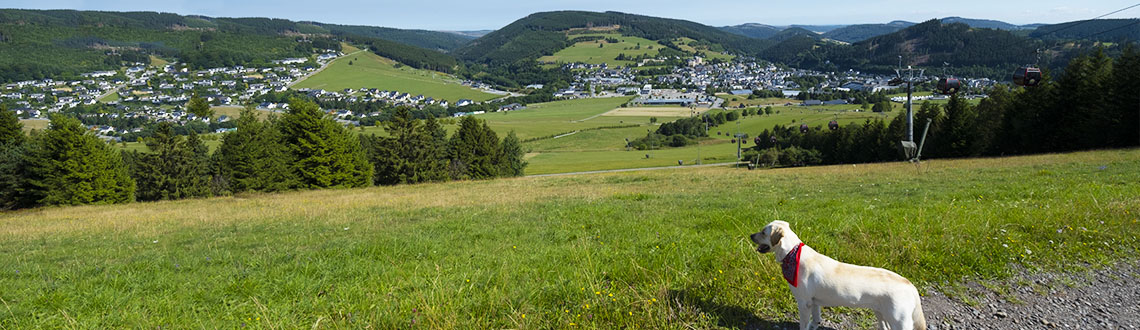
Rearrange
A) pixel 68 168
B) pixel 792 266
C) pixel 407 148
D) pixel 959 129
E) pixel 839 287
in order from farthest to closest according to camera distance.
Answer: pixel 959 129 → pixel 407 148 → pixel 68 168 → pixel 792 266 → pixel 839 287

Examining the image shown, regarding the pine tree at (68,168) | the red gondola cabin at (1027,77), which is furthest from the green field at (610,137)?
the pine tree at (68,168)

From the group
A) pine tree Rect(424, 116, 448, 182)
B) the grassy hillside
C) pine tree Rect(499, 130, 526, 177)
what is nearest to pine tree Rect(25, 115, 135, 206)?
pine tree Rect(424, 116, 448, 182)

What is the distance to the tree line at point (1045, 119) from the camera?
135 feet

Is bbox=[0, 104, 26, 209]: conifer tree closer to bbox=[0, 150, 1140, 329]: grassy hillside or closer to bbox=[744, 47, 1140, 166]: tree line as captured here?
bbox=[0, 150, 1140, 329]: grassy hillside

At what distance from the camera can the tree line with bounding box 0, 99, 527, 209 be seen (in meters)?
39.1

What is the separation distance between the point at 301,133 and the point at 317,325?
45259mm

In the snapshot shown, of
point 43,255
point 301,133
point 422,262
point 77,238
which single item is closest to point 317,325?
point 422,262

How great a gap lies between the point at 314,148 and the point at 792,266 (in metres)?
46.7

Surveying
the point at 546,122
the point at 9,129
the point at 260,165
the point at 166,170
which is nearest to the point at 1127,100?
the point at 260,165

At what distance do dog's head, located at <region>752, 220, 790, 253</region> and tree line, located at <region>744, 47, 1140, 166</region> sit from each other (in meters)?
53.3

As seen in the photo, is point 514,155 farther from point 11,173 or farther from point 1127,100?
point 1127,100

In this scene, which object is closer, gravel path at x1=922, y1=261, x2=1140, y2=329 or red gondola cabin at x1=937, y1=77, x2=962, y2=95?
gravel path at x1=922, y1=261, x2=1140, y2=329

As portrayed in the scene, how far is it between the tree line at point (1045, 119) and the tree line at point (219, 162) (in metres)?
53.9

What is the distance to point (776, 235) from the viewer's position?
4.98m
